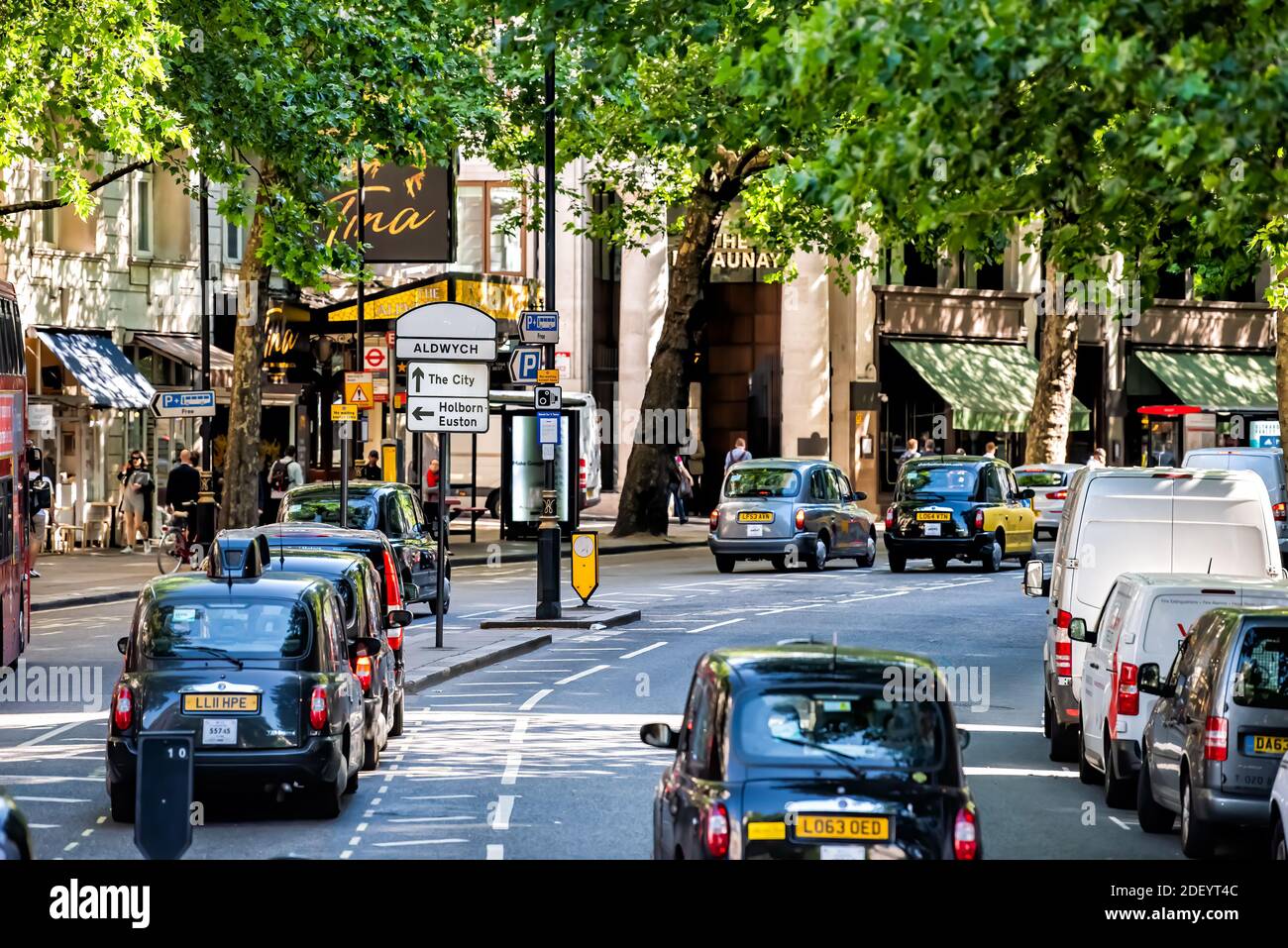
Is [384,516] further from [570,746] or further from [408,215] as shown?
[408,215]

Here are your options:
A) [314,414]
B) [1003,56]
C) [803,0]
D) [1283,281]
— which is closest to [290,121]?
[1283,281]

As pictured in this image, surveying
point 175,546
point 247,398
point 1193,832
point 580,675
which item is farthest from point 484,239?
point 1193,832

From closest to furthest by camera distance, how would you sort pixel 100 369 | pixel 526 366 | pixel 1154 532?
pixel 1154 532, pixel 526 366, pixel 100 369

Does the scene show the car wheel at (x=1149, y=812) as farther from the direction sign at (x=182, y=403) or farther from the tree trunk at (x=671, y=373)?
the tree trunk at (x=671, y=373)

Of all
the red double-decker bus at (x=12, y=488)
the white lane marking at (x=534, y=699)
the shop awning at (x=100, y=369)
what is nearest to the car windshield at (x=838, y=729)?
the white lane marking at (x=534, y=699)

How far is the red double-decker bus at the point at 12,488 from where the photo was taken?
74.0 ft

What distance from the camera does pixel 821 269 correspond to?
57.3 meters

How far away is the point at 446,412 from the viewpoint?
25266 mm

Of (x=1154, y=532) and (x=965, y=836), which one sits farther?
(x=1154, y=532)

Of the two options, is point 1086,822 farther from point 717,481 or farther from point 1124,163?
point 717,481

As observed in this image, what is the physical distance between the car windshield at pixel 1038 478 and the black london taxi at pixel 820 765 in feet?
108

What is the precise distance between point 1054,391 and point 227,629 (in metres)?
41.4

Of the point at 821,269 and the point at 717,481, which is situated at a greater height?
the point at 821,269

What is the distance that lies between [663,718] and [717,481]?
39.9 m
